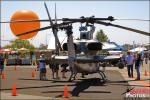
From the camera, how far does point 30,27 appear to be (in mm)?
26953

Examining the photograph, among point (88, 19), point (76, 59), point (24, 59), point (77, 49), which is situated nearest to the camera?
point (88, 19)

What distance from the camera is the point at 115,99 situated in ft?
47.1

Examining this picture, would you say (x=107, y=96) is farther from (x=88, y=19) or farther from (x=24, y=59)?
(x=24, y=59)

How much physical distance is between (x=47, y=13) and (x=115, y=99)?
347 inches

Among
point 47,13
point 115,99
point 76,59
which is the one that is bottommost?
point 115,99

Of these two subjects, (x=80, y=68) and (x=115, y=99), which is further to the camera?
(x=80, y=68)

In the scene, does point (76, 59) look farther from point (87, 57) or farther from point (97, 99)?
point (97, 99)

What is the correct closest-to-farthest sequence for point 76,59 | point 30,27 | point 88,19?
point 88,19
point 76,59
point 30,27

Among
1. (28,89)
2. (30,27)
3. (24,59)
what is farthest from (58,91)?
(24,59)

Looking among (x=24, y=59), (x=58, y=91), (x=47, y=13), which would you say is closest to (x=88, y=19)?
(x=58, y=91)

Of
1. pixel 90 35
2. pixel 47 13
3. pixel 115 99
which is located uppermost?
pixel 47 13

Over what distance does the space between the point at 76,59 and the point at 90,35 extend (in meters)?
3.52

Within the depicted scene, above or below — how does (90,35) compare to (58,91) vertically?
above

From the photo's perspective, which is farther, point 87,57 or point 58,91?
point 87,57
